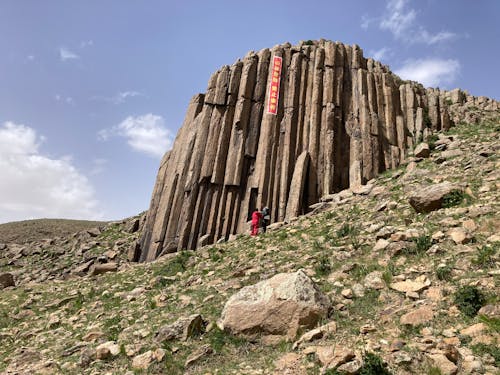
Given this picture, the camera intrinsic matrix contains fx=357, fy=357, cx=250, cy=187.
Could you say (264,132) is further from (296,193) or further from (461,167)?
(461,167)

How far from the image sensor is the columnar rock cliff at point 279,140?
22.2m

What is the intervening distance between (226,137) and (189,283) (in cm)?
1244

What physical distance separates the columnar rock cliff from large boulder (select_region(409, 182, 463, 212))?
30.2 ft

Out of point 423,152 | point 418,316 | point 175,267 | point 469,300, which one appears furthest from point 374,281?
point 423,152

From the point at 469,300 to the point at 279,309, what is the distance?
12.5 ft

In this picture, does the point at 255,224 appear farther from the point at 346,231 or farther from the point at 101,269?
the point at 101,269

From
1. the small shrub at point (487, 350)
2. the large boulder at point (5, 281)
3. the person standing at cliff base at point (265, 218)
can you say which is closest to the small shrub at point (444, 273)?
the small shrub at point (487, 350)

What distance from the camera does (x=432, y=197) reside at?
12.2 meters

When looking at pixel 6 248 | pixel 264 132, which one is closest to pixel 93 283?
pixel 264 132

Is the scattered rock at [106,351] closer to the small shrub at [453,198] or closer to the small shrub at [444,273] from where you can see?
the small shrub at [444,273]

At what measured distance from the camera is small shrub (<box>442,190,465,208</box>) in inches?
464

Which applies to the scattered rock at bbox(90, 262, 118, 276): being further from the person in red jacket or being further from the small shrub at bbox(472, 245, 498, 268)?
the small shrub at bbox(472, 245, 498, 268)

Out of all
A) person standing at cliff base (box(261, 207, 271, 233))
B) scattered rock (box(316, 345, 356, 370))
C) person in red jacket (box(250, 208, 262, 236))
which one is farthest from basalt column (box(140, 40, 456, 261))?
scattered rock (box(316, 345, 356, 370))

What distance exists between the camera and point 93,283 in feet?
58.9
